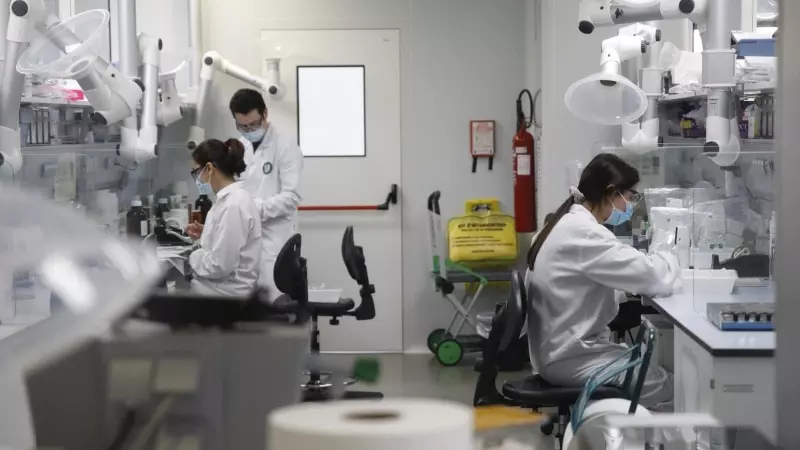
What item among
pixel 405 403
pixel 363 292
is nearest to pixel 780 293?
pixel 405 403

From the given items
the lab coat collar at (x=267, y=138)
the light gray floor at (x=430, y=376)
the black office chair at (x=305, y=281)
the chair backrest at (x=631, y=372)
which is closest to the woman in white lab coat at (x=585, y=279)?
the chair backrest at (x=631, y=372)

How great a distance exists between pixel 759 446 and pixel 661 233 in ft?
9.34

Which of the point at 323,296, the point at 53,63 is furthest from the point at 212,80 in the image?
the point at 53,63

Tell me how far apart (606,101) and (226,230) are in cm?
156

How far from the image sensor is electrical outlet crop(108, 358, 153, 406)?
1209 millimetres

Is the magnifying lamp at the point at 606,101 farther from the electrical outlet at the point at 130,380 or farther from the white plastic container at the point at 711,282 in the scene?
the electrical outlet at the point at 130,380

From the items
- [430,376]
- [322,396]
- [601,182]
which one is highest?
[601,182]

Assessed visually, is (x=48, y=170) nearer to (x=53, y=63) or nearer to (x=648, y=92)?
(x=53, y=63)

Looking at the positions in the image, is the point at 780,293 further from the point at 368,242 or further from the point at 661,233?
the point at 368,242

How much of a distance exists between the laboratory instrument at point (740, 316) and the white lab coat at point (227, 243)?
5.97ft

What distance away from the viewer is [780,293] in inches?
58.7

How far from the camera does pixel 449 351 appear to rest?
5.80 metres

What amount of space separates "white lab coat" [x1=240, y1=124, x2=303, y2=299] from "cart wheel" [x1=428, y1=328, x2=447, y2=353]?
1.33 meters

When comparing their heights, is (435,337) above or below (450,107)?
below
